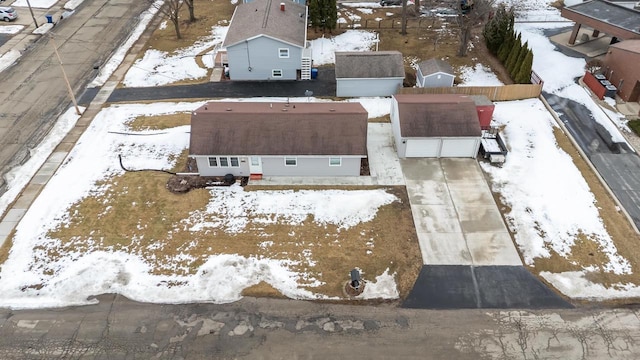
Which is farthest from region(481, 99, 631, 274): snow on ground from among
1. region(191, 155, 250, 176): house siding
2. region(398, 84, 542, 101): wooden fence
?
region(191, 155, 250, 176): house siding

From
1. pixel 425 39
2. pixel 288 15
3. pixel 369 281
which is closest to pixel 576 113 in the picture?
pixel 425 39

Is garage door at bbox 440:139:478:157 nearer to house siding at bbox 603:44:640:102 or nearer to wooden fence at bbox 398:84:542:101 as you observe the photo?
wooden fence at bbox 398:84:542:101


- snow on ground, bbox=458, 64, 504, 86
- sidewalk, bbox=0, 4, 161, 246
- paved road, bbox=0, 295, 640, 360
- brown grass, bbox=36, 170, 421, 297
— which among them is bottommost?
paved road, bbox=0, 295, 640, 360

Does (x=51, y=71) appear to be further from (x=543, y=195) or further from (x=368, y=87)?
(x=543, y=195)

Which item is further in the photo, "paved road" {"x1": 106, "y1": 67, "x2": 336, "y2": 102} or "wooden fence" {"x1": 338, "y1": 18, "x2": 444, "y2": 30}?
"wooden fence" {"x1": 338, "y1": 18, "x2": 444, "y2": 30}

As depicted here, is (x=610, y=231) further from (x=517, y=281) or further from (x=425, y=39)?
(x=425, y=39)

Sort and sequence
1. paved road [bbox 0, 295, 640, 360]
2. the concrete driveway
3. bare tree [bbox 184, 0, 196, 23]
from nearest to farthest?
paved road [bbox 0, 295, 640, 360], the concrete driveway, bare tree [bbox 184, 0, 196, 23]

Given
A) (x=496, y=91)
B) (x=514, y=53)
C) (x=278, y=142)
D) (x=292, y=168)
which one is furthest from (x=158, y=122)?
(x=514, y=53)

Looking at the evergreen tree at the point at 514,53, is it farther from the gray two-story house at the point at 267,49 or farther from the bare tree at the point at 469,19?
the gray two-story house at the point at 267,49
